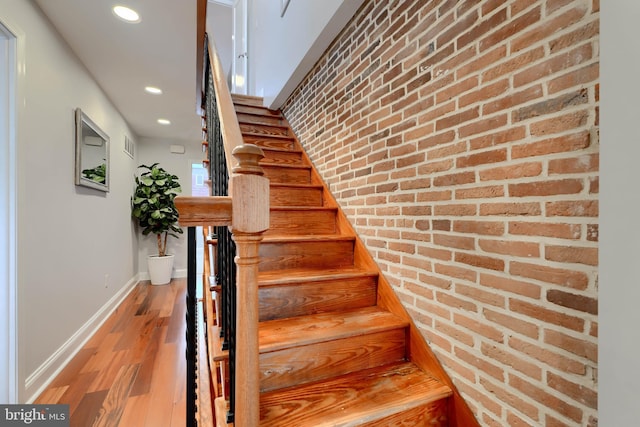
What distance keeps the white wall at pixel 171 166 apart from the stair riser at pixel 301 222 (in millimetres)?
3926

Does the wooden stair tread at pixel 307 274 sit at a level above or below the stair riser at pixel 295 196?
below

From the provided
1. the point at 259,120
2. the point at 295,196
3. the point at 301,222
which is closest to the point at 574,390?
the point at 301,222

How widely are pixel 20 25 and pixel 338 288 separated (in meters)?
2.51

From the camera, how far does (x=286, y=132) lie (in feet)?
9.85

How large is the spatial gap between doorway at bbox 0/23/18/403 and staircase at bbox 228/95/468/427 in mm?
1488

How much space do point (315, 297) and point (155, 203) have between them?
421cm

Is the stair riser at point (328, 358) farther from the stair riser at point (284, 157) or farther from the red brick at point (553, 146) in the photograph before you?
the stair riser at point (284, 157)

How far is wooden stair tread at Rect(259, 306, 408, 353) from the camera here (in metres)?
1.22

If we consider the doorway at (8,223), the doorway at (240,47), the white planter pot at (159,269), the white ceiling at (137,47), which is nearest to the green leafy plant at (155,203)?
the white planter pot at (159,269)

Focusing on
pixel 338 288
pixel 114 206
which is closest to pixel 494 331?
pixel 338 288

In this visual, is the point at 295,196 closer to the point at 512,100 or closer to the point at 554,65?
the point at 512,100

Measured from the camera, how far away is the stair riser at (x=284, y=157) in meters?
2.57

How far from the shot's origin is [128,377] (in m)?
2.23

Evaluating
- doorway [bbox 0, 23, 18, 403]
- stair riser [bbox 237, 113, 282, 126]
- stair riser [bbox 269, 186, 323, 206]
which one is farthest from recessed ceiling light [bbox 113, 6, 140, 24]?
stair riser [bbox 269, 186, 323, 206]
